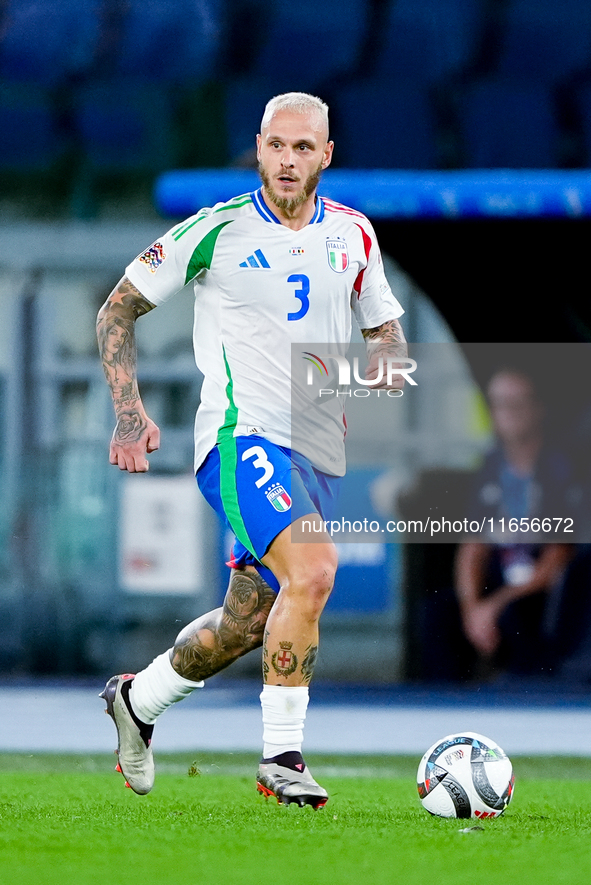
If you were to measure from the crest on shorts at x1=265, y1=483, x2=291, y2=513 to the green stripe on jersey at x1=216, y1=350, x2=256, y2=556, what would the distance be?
12 cm

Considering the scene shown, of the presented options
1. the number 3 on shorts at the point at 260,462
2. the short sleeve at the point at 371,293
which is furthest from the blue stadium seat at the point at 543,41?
the number 3 on shorts at the point at 260,462

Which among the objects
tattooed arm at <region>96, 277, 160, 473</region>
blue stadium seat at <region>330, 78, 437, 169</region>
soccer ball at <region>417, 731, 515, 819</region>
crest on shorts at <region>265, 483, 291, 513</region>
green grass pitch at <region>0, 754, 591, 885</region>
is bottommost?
green grass pitch at <region>0, 754, 591, 885</region>

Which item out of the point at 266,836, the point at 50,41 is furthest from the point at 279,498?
the point at 50,41

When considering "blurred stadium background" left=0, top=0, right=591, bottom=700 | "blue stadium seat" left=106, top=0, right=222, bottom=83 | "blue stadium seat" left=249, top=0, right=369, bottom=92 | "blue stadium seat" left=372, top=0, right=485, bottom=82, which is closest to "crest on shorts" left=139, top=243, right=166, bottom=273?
"blurred stadium background" left=0, top=0, right=591, bottom=700

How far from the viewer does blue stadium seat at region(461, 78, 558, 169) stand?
10773 mm

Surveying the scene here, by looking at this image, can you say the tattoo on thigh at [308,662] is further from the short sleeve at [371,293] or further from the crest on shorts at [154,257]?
the crest on shorts at [154,257]

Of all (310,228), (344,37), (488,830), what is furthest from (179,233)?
(344,37)

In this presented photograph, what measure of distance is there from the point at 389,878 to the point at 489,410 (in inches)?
268

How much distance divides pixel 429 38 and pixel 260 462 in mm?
6867

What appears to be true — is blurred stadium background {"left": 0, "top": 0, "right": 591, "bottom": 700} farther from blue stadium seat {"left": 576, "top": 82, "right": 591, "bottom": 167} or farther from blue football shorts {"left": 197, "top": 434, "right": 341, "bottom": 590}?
blue football shorts {"left": 197, "top": 434, "right": 341, "bottom": 590}

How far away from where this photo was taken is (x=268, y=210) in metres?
5.17

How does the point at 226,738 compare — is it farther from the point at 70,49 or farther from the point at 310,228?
the point at 70,49

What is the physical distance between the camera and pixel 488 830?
4.43 m

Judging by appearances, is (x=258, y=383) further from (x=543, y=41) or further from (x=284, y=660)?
(x=543, y=41)
